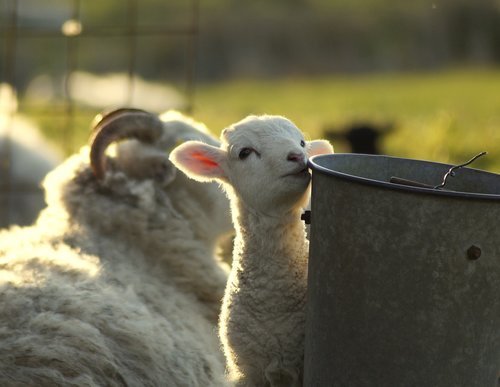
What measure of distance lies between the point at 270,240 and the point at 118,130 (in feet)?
5.32

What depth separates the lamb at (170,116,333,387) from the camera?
10.3 ft

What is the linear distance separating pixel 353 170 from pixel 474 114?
42.2 ft

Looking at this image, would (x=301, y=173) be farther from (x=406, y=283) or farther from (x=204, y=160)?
(x=406, y=283)

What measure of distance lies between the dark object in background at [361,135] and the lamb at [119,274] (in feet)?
16.1

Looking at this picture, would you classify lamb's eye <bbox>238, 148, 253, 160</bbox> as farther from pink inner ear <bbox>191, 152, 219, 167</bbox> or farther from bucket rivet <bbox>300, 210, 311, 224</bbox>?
bucket rivet <bbox>300, 210, 311, 224</bbox>

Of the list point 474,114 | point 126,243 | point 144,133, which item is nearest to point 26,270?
point 126,243

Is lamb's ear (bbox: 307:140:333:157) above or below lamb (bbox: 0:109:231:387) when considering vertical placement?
above

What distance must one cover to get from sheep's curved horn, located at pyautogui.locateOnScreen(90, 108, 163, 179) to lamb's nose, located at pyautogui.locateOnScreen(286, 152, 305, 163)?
1.68 m

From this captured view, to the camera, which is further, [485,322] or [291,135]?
[291,135]

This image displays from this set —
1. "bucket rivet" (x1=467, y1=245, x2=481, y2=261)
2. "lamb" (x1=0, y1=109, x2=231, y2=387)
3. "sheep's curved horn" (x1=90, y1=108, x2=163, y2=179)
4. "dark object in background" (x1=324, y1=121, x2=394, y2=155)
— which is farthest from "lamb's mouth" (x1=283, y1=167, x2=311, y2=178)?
"dark object in background" (x1=324, y1=121, x2=394, y2=155)

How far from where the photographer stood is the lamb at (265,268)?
313 centimetres

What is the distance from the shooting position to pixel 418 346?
270 cm

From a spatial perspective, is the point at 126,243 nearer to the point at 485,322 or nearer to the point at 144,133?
the point at 144,133

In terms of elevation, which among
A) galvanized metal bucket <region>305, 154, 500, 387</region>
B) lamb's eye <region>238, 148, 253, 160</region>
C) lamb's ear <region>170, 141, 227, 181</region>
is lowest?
galvanized metal bucket <region>305, 154, 500, 387</region>
